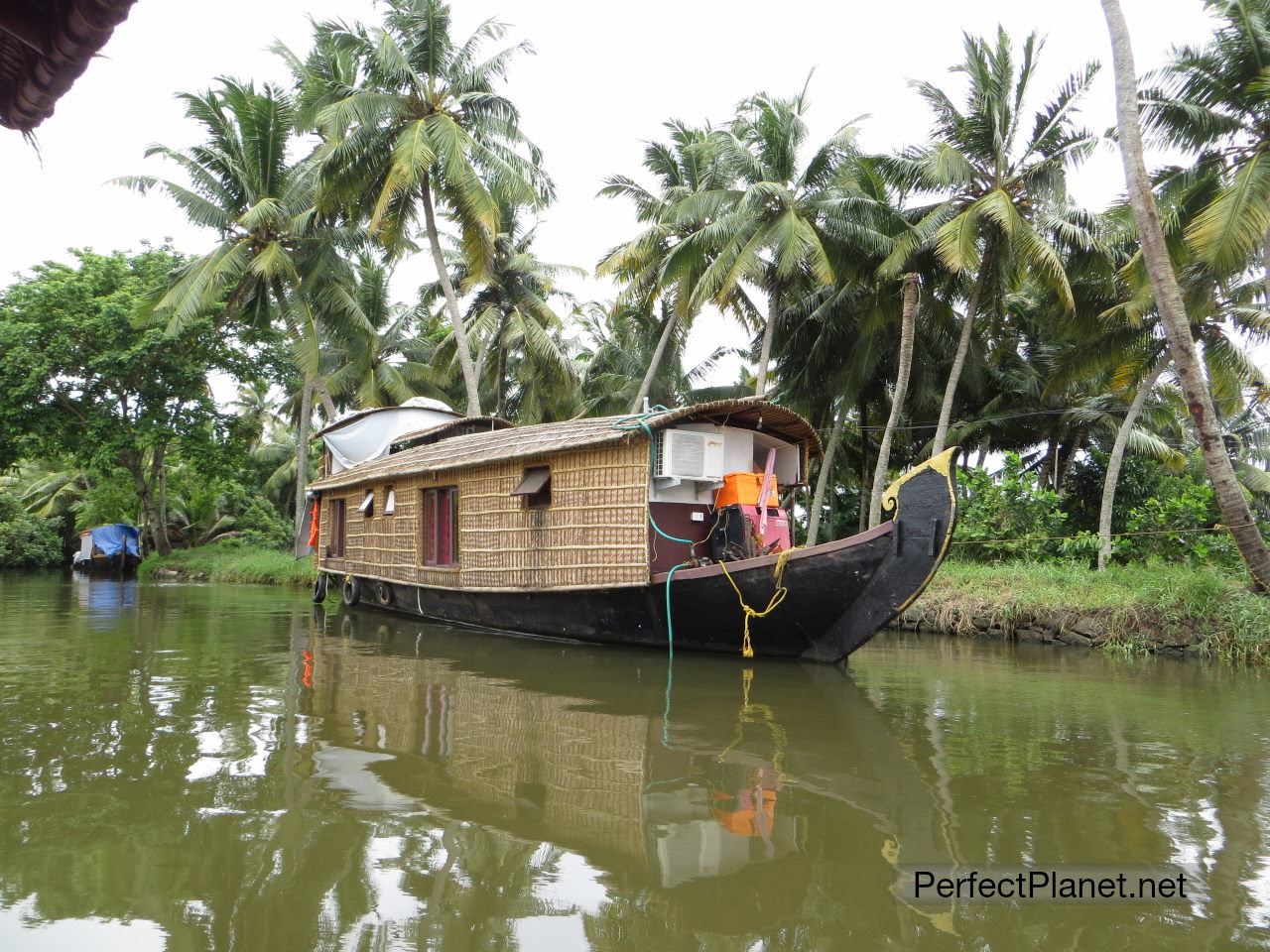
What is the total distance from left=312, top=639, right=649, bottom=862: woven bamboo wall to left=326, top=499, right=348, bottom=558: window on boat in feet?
23.4

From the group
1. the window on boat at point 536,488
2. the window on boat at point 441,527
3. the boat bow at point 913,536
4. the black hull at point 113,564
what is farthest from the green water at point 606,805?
the black hull at point 113,564

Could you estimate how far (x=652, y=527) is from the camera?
8.65m

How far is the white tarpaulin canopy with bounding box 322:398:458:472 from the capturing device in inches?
621

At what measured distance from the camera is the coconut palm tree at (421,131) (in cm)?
1429

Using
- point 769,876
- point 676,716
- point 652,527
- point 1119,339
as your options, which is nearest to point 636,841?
point 769,876

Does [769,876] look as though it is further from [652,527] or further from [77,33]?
[652,527]

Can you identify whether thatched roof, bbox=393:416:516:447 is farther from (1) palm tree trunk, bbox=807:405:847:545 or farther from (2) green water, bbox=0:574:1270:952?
(2) green water, bbox=0:574:1270:952

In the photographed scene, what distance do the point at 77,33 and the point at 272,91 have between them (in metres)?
17.6

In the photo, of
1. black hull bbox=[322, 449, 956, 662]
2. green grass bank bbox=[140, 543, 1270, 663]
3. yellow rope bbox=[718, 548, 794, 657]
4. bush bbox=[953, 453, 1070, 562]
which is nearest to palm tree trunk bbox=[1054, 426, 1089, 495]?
bush bbox=[953, 453, 1070, 562]

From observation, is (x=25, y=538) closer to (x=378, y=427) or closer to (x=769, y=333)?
(x=378, y=427)

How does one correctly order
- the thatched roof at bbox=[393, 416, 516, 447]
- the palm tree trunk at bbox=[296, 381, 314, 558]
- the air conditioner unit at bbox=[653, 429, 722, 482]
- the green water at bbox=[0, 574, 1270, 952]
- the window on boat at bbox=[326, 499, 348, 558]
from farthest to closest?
the palm tree trunk at bbox=[296, 381, 314, 558]
the window on boat at bbox=[326, 499, 348, 558]
the thatched roof at bbox=[393, 416, 516, 447]
the air conditioner unit at bbox=[653, 429, 722, 482]
the green water at bbox=[0, 574, 1270, 952]

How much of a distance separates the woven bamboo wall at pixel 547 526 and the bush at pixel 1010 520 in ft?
21.0

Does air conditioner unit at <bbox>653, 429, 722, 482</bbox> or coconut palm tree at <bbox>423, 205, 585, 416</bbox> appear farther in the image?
coconut palm tree at <bbox>423, 205, 585, 416</bbox>

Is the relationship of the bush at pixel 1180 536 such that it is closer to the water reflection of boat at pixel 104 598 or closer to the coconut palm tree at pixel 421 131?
the coconut palm tree at pixel 421 131
